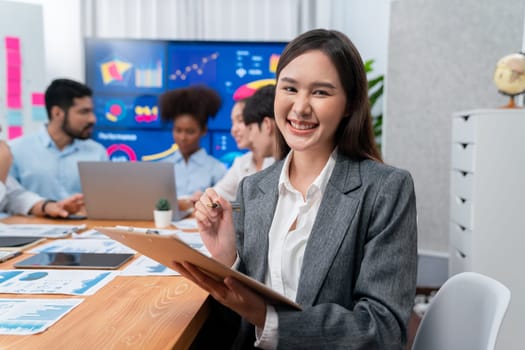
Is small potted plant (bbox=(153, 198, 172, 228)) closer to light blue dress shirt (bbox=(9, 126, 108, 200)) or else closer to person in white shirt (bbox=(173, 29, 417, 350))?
person in white shirt (bbox=(173, 29, 417, 350))

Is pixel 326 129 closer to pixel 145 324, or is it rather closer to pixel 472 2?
pixel 145 324

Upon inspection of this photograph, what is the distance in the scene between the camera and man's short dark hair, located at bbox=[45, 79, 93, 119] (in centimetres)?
323

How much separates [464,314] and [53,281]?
3.25 ft

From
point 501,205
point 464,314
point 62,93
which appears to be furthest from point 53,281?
point 62,93

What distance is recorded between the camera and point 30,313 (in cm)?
106

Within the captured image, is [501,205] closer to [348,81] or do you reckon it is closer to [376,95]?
[348,81]

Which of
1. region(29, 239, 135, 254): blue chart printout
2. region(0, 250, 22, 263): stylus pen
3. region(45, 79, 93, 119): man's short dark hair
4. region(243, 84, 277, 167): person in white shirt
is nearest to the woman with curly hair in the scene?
region(45, 79, 93, 119): man's short dark hair

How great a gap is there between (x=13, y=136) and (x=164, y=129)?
1179mm

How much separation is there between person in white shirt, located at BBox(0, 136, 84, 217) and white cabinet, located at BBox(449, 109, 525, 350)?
1.89 metres

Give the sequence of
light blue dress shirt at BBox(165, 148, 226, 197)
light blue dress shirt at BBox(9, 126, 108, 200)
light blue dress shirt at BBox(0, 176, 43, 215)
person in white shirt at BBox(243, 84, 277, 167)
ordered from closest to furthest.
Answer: light blue dress shirt at BBox(0, 176, 43, 215) < person in white shirt at BBox(243, 84, 277, 167) < light blue dress shirt at BBox(9, 126, 108, 200) < light blue dress shirt at BBox(165, 148, 226, 197)

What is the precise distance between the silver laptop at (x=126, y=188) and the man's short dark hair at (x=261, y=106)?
0.64 metres

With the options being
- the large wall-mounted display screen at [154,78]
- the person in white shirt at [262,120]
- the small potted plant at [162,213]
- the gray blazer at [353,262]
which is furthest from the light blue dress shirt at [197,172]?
the gray blazer at [353,262]

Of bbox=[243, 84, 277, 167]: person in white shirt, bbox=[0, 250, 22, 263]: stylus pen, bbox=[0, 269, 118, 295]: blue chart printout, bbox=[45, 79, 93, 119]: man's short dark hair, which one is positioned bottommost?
bbox=[0, 250, 22, 263]: stylus pen

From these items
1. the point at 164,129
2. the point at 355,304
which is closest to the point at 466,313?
the point at 355,304
